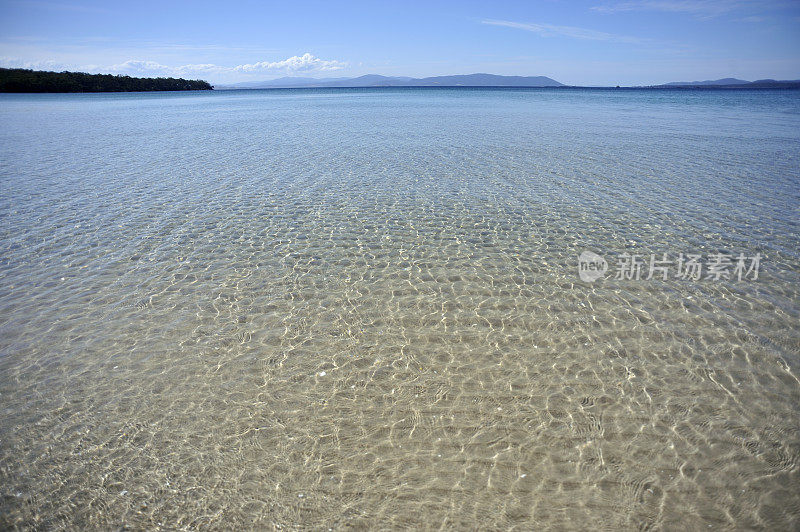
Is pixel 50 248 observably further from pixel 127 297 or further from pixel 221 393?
pixel 221 393

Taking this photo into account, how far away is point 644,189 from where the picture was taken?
13.3m

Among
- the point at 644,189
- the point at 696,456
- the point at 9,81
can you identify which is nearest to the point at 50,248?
the point at 696,456

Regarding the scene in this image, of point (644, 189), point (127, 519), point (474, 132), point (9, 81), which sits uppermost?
point (9, 81)

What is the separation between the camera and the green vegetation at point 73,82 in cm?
8706

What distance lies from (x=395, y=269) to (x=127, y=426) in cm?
470

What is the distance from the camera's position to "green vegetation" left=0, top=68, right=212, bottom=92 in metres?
87.1

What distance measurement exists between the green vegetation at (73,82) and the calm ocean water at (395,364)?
105272 millimetres

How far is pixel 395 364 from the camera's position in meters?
5.45

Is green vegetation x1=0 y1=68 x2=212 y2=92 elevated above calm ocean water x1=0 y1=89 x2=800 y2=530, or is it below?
above

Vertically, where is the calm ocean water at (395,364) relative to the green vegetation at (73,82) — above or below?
below

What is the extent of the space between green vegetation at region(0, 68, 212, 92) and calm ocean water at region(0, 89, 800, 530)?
105m

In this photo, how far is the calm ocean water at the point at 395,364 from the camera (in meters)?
3.75

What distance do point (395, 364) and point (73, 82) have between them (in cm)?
12577

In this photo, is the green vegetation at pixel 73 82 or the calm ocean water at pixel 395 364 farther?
the green vegetation at pixel 73 82
